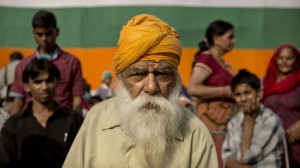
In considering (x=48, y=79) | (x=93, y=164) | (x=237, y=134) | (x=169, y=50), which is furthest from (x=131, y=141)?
(x=237, y=134)

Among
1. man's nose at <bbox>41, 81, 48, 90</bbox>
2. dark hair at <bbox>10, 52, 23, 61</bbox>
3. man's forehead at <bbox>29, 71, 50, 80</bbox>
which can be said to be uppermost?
man's forehead at <bbox>29, 71, 50, 80</bbox>

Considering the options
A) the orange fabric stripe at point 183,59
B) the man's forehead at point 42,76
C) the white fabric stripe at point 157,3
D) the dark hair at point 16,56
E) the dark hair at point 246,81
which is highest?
the white fabric stripe at point 157,3

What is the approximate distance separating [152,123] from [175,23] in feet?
17.0

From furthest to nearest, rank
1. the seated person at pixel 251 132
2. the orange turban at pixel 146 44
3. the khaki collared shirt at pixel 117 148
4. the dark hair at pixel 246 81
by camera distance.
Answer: the dark hair at pixel 246 81 < the seated person at pixel 251 132 < the orange turban at pixel 146 44 < the khaki collared shirt at pixel 117 148

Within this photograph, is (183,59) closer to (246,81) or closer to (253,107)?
(246,81)

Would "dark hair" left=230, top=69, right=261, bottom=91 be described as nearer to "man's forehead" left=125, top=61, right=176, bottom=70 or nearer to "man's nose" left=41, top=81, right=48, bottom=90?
"man's nose" left=41, top=81, right=48, bottom=90

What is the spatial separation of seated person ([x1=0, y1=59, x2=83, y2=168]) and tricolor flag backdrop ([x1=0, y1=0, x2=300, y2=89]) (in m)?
3.53

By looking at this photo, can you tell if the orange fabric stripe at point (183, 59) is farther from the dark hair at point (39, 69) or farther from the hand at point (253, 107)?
the dark hair at point (39, 69)

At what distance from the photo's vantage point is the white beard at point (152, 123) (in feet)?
13.8

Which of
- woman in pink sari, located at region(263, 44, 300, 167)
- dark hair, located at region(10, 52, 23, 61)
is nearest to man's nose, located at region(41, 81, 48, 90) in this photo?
woman in pink sari, located at region(263, 44, 300, 167)

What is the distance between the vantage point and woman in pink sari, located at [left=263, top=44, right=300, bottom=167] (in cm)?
681

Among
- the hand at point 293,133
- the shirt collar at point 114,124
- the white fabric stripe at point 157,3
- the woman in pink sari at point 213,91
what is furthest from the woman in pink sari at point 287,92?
the shirt collar at point 114,124

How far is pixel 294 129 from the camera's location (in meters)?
6.78

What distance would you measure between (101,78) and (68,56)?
10.8ft
